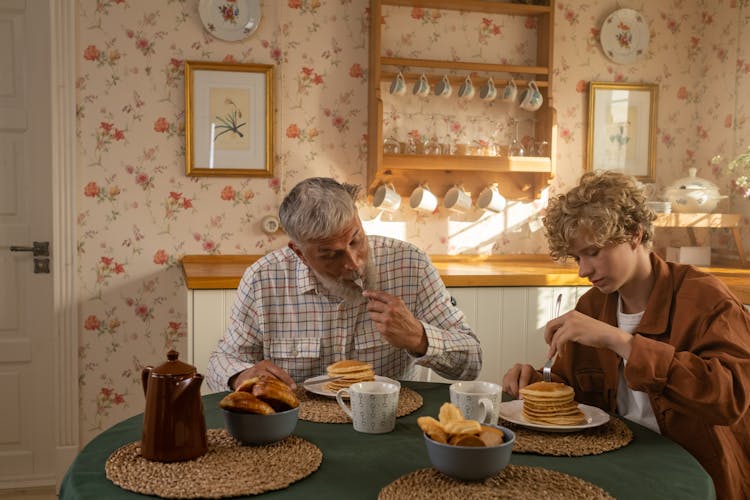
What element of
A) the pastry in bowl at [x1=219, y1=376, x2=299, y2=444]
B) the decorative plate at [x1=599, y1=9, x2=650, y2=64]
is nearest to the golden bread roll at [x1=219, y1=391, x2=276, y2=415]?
the pastry in bowl at [x1=219, y1=376, x2=299, y2=444]

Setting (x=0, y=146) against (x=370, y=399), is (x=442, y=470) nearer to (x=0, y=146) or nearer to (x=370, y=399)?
(x=370, y=399)

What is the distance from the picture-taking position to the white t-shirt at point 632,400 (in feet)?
5.19

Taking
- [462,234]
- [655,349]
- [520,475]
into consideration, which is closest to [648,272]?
[655,349]

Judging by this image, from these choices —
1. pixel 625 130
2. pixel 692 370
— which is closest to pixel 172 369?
pixel 692 370

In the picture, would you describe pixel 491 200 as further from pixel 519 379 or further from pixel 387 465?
pixel 387 465

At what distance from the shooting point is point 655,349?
135cm

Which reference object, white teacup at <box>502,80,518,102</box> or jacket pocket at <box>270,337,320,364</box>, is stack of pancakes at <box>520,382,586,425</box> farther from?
white teacup at <box>502,80,518,102</box>

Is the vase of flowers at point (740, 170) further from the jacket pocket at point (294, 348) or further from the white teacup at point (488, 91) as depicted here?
the jacket pocket at point (294, 348)

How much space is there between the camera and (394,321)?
5.51ft

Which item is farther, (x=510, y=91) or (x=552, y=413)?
(x=510, y=91)

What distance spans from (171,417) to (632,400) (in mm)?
975

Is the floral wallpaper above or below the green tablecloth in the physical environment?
above

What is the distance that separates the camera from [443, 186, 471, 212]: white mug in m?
3.44

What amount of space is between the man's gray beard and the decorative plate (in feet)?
7.63
